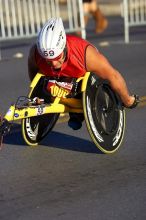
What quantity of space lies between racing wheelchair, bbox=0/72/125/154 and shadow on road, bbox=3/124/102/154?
0.23 meters

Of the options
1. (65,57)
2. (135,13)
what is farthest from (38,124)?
(135,13)

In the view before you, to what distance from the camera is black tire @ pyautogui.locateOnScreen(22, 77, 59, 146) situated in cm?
784

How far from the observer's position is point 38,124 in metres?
8.06

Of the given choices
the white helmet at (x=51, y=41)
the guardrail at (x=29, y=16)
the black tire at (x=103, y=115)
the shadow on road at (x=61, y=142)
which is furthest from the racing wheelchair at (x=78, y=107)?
the guardrail at (x=29, y=16)

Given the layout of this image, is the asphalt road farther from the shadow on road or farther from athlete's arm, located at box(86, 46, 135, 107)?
athlete's arm, located at box(86, 46, 135, 107)

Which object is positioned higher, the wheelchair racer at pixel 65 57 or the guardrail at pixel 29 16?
the wheelchair racer at pixel 65 57

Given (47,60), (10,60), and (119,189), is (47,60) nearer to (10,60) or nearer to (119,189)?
(119,189)

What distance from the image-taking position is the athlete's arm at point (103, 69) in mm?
7508

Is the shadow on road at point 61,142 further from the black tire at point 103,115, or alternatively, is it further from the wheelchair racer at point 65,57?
the wheelchair racer at point 65,57

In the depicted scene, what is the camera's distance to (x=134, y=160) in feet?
24.8

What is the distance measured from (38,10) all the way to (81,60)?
8.40 m

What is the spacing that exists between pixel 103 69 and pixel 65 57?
0.34 metres

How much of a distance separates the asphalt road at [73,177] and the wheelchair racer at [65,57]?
2.17ft

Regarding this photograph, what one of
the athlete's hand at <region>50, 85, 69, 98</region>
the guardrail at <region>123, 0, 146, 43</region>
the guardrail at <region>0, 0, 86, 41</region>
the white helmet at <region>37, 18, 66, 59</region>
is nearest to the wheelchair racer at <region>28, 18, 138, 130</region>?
the white helmet at <region>37, 18, 66, 59</region>
